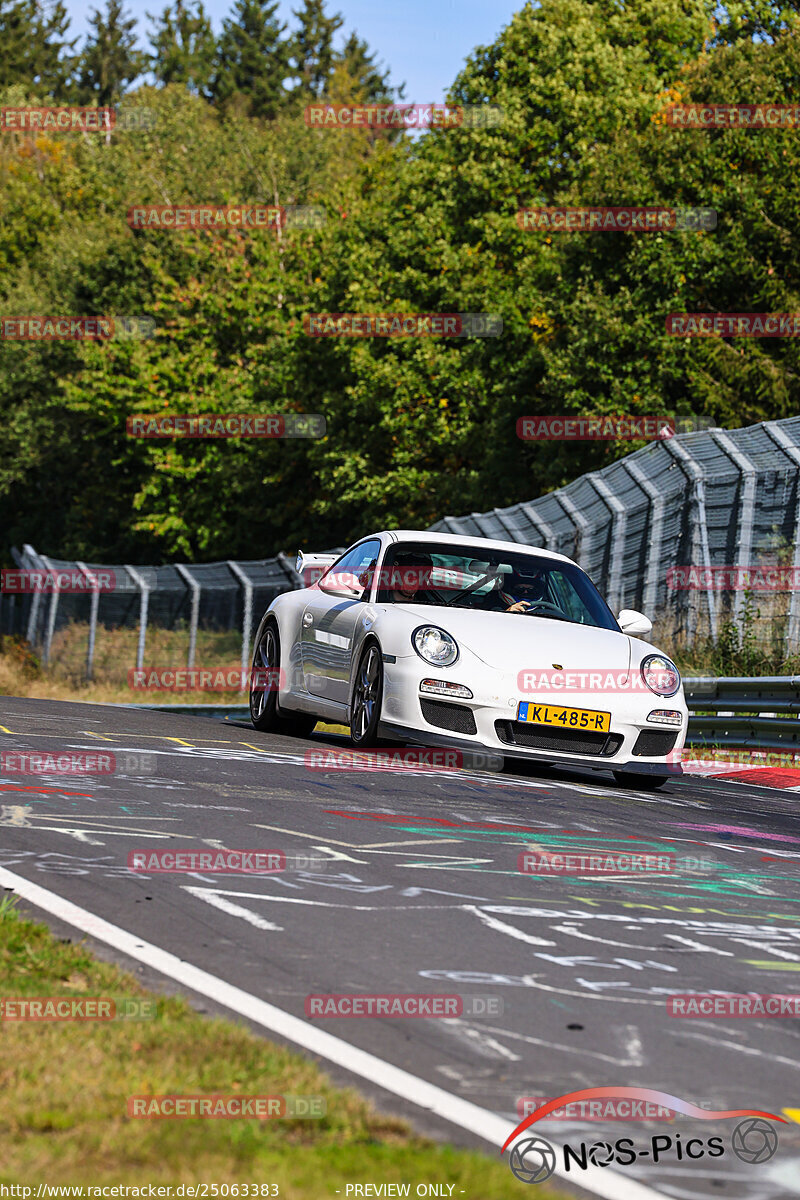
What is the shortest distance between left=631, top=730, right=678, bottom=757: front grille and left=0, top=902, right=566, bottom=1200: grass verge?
6487 mm

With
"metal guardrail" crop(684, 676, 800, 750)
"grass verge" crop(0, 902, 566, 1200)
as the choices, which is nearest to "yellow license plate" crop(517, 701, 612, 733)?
"metal guardrail" crop(684, 676, 800, 750)

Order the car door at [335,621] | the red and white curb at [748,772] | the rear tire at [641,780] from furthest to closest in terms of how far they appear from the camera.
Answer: the red and white curb at [748,772] → the car door at [335,621] → the rear tire at [641,780]

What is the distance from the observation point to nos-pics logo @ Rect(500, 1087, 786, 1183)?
341 cm

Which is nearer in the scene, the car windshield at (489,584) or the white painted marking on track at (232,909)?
the white painted marking on track at (232,909)

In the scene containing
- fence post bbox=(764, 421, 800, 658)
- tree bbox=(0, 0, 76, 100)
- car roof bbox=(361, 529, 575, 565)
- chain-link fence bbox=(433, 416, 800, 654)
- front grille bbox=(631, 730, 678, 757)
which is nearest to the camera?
front grille bbox=(631, 730, 678, 757)

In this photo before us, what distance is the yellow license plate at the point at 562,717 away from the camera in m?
10.1

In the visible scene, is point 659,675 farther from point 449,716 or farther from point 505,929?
point 505,929

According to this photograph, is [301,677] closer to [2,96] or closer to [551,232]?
[551,232]

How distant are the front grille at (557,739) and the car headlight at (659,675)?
485 millimetres

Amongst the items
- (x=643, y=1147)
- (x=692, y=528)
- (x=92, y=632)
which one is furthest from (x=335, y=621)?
(x=92, y=632)

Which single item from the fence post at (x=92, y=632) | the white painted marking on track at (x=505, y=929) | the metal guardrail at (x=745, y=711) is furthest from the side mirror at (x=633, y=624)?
the fence post at (x=92, y=632)

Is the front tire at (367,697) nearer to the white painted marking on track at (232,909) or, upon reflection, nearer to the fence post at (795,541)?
the white painted marking on track at (232,909)

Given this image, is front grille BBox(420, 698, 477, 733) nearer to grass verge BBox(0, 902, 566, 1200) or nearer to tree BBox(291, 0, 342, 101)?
Answer: grass verge BBox(0, 902, 566, 1200)

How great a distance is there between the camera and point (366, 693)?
429 inches
